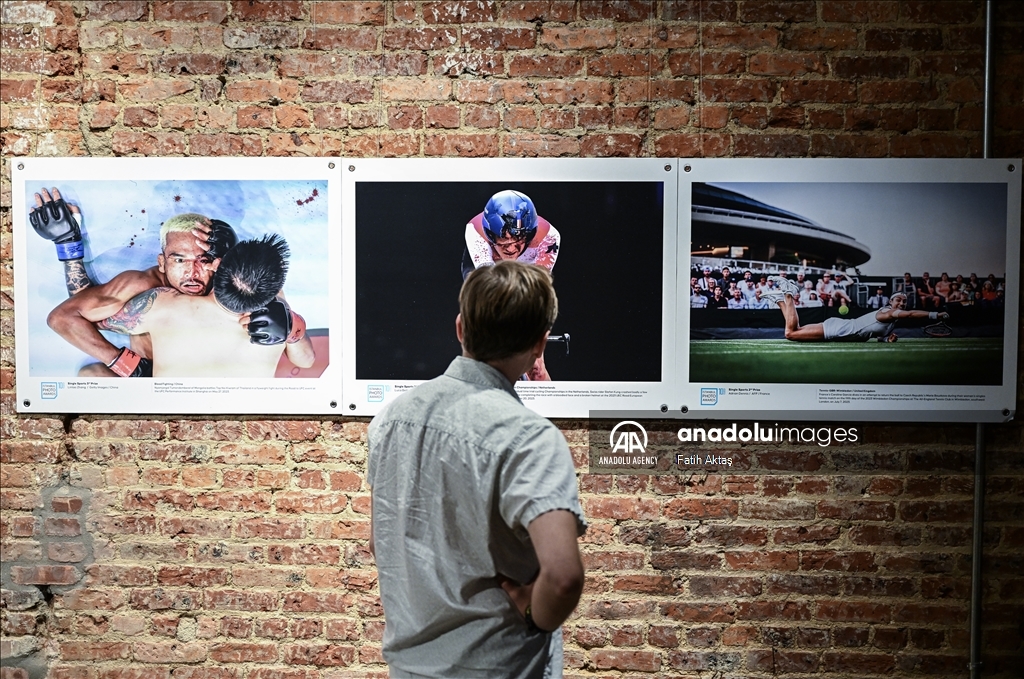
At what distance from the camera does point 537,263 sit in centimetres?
247

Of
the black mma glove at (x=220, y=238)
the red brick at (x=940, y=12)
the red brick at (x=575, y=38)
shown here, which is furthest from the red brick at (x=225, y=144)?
the red brick at (x=940, y=12)

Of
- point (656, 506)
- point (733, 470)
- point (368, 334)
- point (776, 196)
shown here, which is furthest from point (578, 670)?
point (776, 196)

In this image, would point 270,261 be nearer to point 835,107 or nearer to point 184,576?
point 184,576

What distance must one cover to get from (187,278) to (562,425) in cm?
129

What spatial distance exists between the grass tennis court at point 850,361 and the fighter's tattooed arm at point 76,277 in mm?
1952

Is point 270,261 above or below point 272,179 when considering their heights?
below

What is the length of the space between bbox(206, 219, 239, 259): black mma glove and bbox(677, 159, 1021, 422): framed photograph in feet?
4.68

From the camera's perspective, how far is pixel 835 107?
2.44m

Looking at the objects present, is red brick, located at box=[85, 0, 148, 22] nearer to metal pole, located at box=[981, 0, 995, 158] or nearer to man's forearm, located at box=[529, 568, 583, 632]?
man's forearm, located at box=[529, 568, 583, 632]

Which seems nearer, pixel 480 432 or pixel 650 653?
pixel 480 432

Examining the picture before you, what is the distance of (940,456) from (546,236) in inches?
Answer: 56.2

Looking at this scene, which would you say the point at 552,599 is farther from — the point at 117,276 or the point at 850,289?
the point at 117,276

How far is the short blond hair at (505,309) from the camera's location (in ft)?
4.64

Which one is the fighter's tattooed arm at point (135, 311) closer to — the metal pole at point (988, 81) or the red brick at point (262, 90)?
the red brick at point (262, 90)
